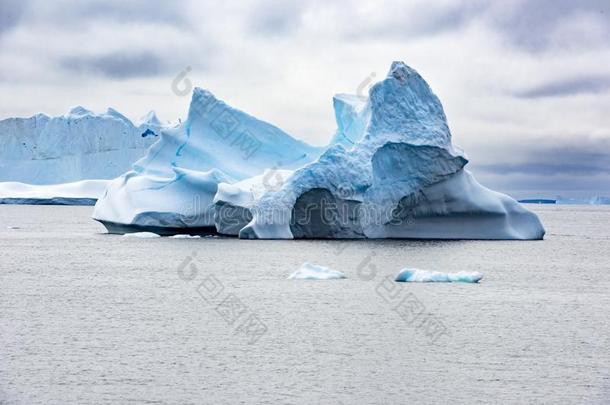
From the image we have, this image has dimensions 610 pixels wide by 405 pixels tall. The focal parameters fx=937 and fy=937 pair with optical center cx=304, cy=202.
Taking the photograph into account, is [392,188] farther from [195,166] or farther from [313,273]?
[313,273]

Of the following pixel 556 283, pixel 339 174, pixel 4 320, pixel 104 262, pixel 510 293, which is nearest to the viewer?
pixel 4 320

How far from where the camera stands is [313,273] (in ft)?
59.7

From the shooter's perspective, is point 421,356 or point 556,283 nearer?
point 421,356

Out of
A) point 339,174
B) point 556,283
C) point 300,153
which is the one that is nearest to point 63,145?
point 300,153

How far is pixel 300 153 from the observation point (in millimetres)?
29141

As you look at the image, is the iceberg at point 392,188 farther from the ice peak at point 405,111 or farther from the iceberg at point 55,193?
the iceberg at point 55,193

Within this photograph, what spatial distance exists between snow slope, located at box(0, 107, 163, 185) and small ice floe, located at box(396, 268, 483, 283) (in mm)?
49604

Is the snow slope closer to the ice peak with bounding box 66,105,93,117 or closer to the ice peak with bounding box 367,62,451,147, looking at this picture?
the ice peak with bounding box 66,105,93,117

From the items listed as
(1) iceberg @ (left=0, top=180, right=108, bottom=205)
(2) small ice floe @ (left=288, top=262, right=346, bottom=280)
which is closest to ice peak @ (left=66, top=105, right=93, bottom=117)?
(1) iceberg @ (left=0, top=180, right=108, bottom=205)

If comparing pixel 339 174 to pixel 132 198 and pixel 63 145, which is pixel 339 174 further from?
pixel 63 145

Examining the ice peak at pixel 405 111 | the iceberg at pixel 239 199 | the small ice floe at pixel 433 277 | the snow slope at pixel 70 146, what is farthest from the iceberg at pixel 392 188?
the snow slope at pixel 70 146

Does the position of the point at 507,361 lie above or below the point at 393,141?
below

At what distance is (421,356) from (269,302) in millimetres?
4600

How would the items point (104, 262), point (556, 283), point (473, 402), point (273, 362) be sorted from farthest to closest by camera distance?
point (104, 262) < point (556, 283) < point (273, 362) < point (473, 402)
